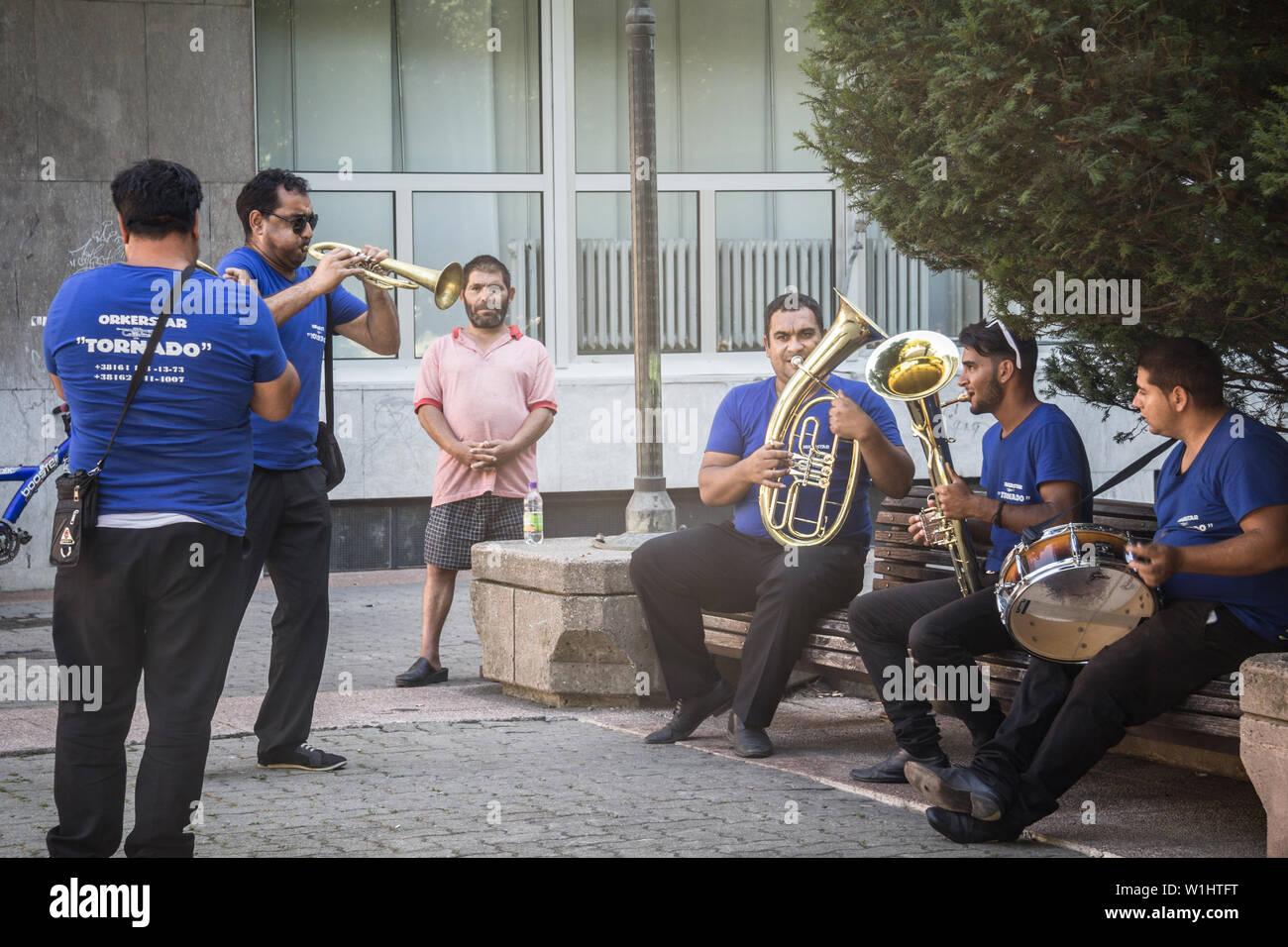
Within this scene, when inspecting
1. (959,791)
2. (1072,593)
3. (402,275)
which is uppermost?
(402,275)

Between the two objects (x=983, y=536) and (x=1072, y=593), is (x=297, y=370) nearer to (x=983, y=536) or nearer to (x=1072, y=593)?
(x=983, y=536)

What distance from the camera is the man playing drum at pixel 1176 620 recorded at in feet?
15.9

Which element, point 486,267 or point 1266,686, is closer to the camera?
point 1266,686

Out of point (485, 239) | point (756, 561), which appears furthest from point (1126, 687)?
point (485, 239)

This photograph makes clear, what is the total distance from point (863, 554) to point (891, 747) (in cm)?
76

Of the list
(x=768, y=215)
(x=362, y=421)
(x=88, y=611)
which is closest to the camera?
(x=88, y=611)

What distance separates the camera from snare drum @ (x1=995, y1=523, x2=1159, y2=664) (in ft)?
16.2

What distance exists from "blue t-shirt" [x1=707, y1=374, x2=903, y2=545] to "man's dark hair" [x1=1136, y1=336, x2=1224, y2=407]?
149cm

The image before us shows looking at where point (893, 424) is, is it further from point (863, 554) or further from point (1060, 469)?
point (1060, 469)

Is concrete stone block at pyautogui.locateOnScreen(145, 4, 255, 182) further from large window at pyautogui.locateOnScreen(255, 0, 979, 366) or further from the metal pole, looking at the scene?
the metal pole

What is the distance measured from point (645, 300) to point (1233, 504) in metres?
3.51

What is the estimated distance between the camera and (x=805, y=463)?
6562mm

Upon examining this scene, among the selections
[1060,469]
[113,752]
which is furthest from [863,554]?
Answer: [113,752]

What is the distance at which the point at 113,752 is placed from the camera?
4.39 m
